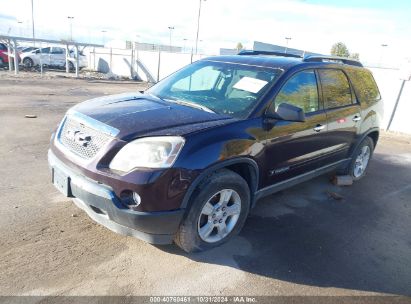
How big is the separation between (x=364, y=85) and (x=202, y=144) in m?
3.69

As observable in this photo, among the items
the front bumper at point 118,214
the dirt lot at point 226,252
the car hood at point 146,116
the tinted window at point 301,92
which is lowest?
the dirt lot at point 226,252

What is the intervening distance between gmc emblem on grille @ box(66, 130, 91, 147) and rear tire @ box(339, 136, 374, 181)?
163 inches

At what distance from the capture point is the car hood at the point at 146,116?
9.83 feet

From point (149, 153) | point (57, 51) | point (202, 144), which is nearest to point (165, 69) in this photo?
point (57, 51)

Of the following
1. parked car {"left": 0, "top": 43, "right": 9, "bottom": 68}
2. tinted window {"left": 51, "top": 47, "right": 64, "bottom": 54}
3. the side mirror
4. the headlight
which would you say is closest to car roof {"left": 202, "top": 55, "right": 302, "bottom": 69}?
the side mirror

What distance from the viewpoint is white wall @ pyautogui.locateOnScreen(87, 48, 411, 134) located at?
11156mm

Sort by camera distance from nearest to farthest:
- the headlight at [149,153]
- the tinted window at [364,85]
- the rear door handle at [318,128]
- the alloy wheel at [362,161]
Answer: the headlight at [149,153], the rear door handle at [318,128], the tinted window at [364,85], the alloy wheel at [362,161]

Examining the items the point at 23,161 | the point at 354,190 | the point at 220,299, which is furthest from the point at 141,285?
the point at 354,190

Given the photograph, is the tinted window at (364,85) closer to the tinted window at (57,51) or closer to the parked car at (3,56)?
the parked car at (3,56)

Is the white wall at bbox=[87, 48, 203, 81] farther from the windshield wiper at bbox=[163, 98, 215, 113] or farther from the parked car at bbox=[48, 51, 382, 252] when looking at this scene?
the windshield wiper at bbox=[163, 98, 215, 113]

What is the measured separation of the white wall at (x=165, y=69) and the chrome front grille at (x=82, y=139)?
34.9 ft

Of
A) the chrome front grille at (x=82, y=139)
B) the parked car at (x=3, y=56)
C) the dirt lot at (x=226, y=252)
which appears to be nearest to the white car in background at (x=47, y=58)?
the parked car at (x=3, y=56)

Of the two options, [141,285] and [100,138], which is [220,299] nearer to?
[141,285]

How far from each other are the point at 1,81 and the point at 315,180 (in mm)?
15109
